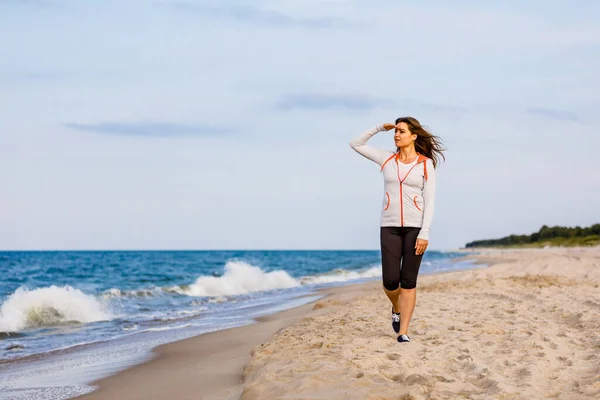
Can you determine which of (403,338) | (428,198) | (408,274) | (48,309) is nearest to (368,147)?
(428,198)

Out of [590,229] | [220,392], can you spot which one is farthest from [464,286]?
[590,229]

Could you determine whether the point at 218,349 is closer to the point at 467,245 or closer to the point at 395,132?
the point at 395,132

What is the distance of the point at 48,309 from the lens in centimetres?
1374

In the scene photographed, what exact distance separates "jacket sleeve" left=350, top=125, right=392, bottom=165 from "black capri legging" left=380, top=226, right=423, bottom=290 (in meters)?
0.74

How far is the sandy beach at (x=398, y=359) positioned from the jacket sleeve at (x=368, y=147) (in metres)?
1.83

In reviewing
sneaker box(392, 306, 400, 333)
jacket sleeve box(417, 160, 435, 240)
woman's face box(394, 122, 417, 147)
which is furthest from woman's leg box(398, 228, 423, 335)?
woman's face box(394, 122, 417, 147)

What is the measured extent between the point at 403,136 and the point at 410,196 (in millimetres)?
612

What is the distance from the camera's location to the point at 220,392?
5.05 meters

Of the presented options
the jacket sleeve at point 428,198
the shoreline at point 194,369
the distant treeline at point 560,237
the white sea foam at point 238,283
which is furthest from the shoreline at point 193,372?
the distant treeline at point 560,237

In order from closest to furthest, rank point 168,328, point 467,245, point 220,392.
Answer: point 220,392
point 168,328
point 467,245

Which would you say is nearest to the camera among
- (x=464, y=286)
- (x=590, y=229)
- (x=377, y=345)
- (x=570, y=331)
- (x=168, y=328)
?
(x=377, y=345)

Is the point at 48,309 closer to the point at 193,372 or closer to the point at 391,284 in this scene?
the point at 193,372

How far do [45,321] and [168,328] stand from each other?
400 centimetres

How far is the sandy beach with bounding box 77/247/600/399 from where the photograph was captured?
4348 millimetres
